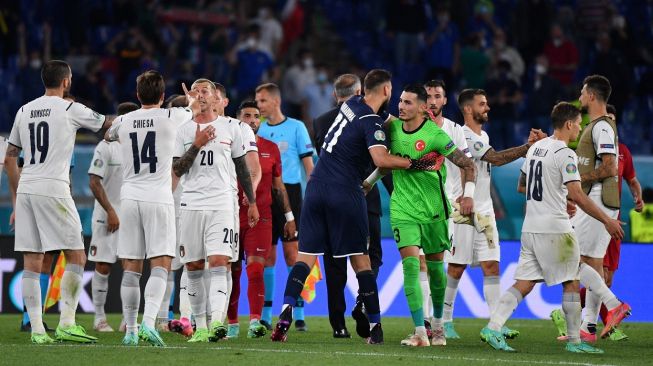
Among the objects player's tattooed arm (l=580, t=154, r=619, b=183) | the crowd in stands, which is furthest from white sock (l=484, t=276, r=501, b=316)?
the crowd in stands

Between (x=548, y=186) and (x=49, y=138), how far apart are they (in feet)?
14.4

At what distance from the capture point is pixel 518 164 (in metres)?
17.6

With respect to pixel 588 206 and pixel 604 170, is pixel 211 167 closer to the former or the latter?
pixel 588 206

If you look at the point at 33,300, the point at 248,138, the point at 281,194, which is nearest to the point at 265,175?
the point at 281,194

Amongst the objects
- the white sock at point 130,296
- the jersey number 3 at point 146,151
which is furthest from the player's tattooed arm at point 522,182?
the white sock at point 130,296

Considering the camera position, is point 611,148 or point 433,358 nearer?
point 433,358

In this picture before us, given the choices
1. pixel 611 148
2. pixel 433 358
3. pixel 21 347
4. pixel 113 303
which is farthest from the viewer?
pixel 113 303

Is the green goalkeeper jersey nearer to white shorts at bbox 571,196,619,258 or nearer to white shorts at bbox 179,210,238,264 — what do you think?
white shorts at bbox 179,210,238,264

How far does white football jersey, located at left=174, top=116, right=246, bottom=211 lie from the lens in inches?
454

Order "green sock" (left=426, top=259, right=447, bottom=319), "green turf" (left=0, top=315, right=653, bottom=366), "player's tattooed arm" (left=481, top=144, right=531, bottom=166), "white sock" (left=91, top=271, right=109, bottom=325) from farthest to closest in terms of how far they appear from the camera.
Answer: "white sock" (left=91, top=271, right=109, bottom=325)
"player's tattooed arm" (left=481, top=144, right=531, bottom=166)
"green sock" (left=426, top=259, right=447, bottom=319)
"green turf" (left=0, top=315, right=653, bottom=366)

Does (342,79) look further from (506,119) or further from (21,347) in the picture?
(506,119)

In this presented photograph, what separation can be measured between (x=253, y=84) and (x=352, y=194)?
1254 centimetres

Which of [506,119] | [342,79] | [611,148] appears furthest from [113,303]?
[506,119]

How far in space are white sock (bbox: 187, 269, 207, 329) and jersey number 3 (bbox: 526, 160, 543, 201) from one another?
303 cm
